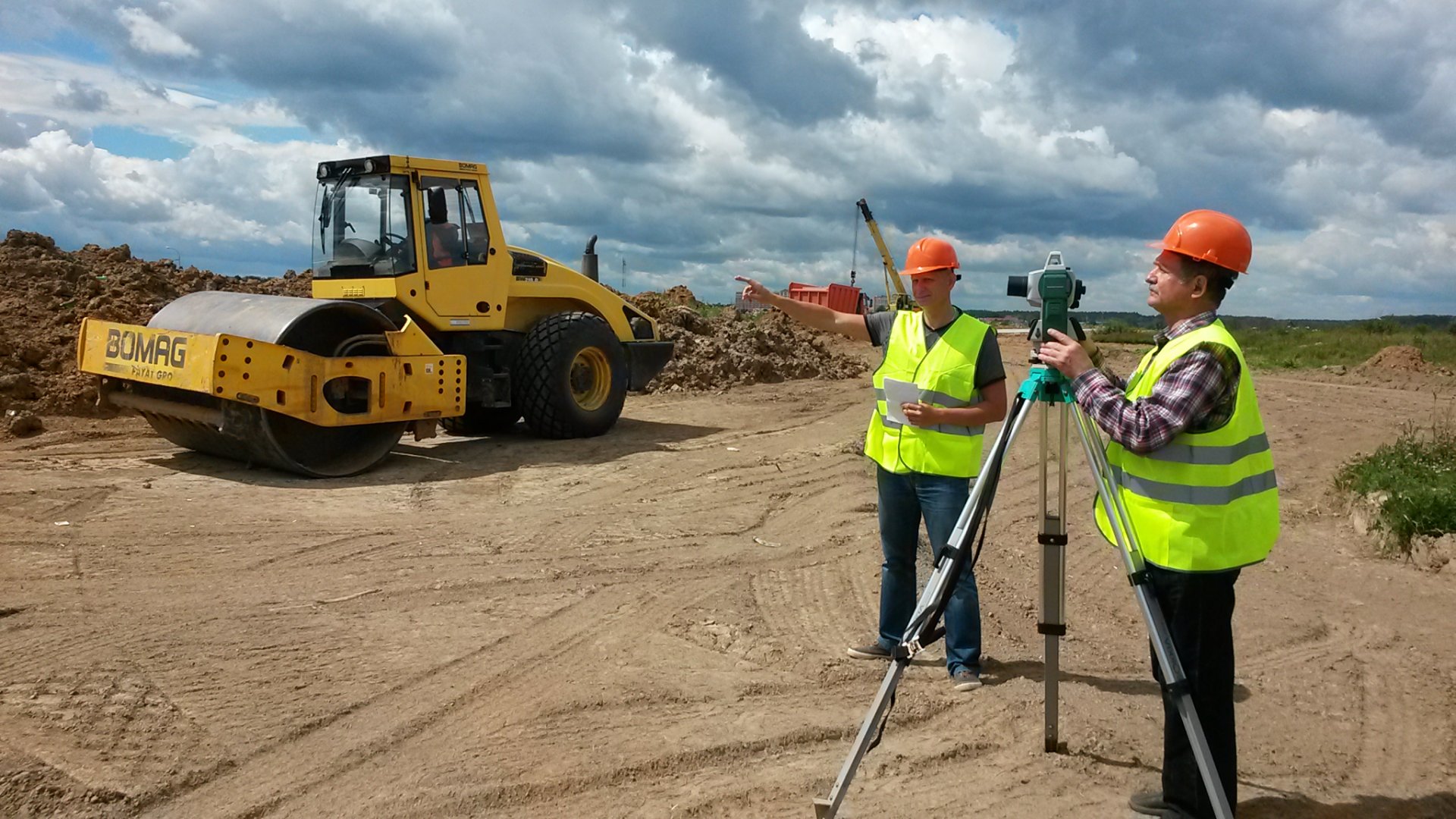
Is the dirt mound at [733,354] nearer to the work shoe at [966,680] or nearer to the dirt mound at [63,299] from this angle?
the dirt mound at [63,299]

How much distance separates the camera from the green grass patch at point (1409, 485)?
7992 millimetres

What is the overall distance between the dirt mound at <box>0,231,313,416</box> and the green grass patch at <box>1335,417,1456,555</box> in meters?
9.68

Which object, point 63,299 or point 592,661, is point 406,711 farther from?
point 63,299

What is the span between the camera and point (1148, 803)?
3.96 m

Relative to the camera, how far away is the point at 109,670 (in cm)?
493

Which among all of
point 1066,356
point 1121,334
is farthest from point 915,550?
point 1121,334

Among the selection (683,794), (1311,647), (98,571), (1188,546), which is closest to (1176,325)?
(1188,546)

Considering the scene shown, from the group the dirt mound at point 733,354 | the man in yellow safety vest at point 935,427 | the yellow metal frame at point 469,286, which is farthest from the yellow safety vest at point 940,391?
the dirt mound at point 733,354

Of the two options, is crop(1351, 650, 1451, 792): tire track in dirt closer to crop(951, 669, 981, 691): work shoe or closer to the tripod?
the tripod

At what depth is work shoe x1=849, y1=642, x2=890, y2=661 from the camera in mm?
5551

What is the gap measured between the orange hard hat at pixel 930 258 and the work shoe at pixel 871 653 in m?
1.86

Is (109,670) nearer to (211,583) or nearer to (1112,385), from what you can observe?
(211,583)

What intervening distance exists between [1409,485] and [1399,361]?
18361 millimetres

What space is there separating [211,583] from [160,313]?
4.39 metres
